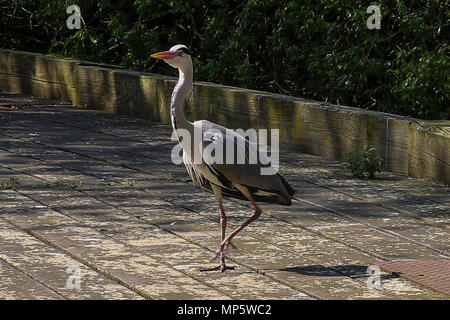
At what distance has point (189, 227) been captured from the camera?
7.22 metres

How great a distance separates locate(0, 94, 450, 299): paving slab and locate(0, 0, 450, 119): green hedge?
1.57 m

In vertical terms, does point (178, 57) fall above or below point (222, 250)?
above

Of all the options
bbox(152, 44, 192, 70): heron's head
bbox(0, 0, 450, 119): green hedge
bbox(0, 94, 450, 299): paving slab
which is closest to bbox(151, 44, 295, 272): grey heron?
bbox(152, 44, 192, 70): heron's head

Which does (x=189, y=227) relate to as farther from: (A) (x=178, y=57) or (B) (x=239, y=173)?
(A) (x=178, y=57)

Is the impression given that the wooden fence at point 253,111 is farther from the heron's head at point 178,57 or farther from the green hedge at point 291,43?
the heron's head at point 178,57

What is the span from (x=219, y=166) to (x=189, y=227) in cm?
105

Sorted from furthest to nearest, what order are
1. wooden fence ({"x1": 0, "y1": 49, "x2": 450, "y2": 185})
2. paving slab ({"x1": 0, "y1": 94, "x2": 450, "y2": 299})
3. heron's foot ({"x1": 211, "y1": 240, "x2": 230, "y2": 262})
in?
wooden fence ({"x1": 0, "y1": 49, "x2": 450, "y2": 185}) < heron's foot ({"x1": 211, "y1": 240, "x2": 230, "y2": 262}) < paving slab ({"x1": 0, "y1": 94, "x2": 450, "y2": 299})

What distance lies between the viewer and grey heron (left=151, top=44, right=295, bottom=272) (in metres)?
6.29

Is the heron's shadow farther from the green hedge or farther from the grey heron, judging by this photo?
the green hedge

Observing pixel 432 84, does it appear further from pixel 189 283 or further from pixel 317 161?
pixel 189 283

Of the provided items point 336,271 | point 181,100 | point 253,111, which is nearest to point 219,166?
point 181,100

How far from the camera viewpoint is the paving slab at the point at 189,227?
5.85m

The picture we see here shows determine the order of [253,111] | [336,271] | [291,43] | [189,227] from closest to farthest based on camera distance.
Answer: [336,271] < [189,227] < [253,111] < [291,43]
